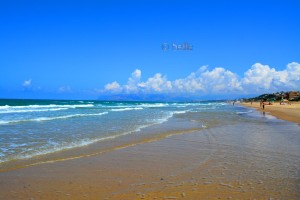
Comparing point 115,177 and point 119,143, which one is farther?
point 119,143

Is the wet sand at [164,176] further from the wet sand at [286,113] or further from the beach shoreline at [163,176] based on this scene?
the wet sand at [286,113]

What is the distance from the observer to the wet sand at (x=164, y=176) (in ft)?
18.3

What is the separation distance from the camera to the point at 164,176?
6.86m

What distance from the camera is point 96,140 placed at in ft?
41.8

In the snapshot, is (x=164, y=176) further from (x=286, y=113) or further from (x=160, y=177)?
(x=286, y=113)

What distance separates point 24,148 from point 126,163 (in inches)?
167

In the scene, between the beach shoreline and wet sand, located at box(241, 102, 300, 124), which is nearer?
the beach shoreline

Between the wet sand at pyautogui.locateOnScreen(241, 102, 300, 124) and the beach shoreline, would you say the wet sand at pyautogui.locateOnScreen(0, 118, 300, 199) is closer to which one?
the beach shoreline

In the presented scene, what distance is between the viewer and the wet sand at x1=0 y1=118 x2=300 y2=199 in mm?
5582

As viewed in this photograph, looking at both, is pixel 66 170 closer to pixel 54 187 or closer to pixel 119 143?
pixel 54 187

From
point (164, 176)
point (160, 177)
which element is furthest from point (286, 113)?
point (160, 177)

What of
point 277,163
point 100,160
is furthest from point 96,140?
point 277,163

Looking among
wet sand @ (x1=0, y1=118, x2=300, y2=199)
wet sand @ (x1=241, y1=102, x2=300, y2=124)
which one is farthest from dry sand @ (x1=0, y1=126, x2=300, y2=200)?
wet sand @ (x1=241, y1=102, x2=300, y2=124)

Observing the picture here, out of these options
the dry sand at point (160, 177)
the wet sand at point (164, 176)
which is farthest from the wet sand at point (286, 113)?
the dry sand at point (160, 177)
